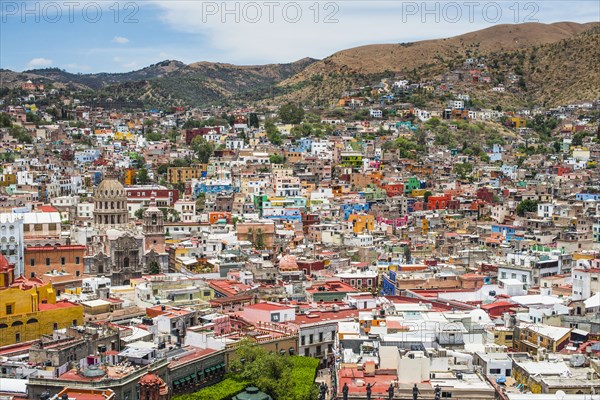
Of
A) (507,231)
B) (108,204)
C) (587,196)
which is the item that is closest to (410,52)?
(587,196)

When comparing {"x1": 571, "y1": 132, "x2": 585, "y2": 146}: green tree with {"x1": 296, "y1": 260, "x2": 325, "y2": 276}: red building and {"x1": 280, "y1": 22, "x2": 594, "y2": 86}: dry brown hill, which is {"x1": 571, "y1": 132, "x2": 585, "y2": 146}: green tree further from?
{"x1": 296, "y1": 260, "x2": 325, "y2": 276}: red building

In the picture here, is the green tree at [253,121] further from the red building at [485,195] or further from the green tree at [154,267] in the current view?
the green tree at [154,267]

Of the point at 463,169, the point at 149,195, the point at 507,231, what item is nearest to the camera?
the point at 507,231

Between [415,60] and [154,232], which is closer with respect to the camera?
[154,232]

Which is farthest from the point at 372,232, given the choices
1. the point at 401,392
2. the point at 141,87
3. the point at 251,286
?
the point at 141,87

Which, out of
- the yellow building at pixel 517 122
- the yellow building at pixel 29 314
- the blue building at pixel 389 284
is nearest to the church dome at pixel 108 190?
the blue building at pixel 389 284

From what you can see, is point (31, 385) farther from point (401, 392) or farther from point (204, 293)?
point (204, 293)

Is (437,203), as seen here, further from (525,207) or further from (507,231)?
(507,231)
